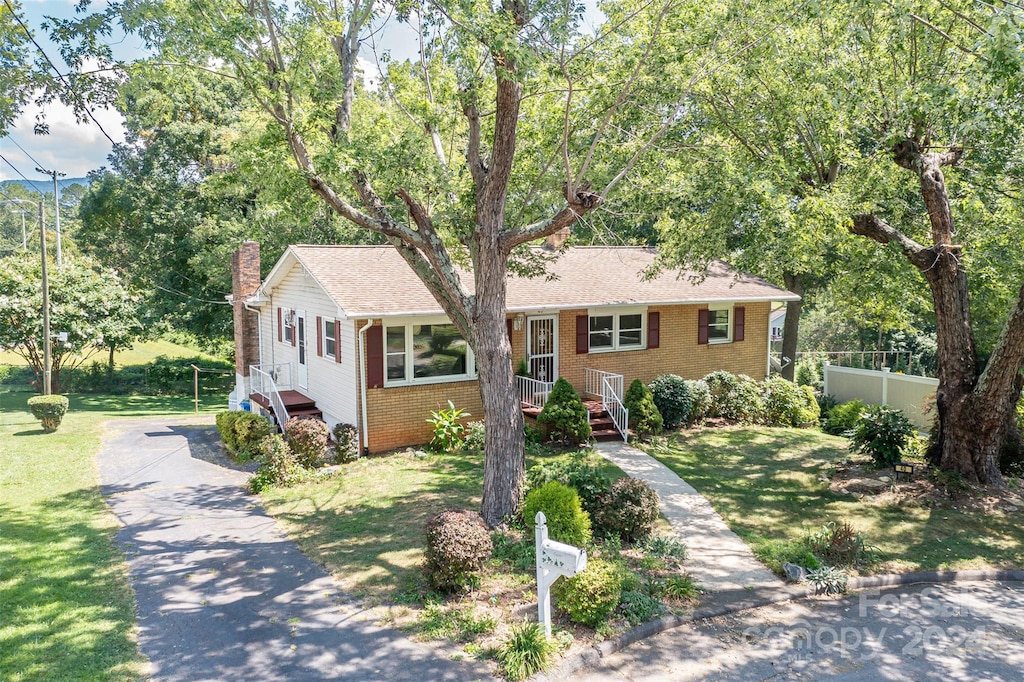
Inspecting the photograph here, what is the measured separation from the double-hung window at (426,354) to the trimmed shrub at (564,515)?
6.80 metres

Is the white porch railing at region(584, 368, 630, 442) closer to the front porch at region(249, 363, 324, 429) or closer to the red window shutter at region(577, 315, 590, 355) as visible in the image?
the red window shutter at region(577, 315, 590, 355)

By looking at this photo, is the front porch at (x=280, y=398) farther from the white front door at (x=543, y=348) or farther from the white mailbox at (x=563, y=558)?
the white mailbox at (x=563, y=558)

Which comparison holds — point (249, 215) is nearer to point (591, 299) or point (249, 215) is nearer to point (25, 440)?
point (25, 440)

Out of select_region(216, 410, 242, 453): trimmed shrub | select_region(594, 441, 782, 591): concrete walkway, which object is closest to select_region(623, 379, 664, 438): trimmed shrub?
select_region(594, 441, 782, 591): concrete walkway

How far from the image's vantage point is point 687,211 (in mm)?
11367

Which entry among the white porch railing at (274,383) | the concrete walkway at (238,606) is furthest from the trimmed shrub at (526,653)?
the white porch railing at (274,383)

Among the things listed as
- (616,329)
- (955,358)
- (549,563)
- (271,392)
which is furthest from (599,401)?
(549,563)

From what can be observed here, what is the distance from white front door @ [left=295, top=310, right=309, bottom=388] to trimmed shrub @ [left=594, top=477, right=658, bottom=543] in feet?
36.7

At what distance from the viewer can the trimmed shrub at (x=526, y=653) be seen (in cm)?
586

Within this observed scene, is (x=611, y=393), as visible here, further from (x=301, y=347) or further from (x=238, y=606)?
(x=238, y=606)

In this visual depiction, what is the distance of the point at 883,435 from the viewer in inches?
482

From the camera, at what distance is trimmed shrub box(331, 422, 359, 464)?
14.1 metres

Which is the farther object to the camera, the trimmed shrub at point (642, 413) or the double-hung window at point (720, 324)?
the double-hung window at point (720, 324)

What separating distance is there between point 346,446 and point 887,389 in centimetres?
1406
